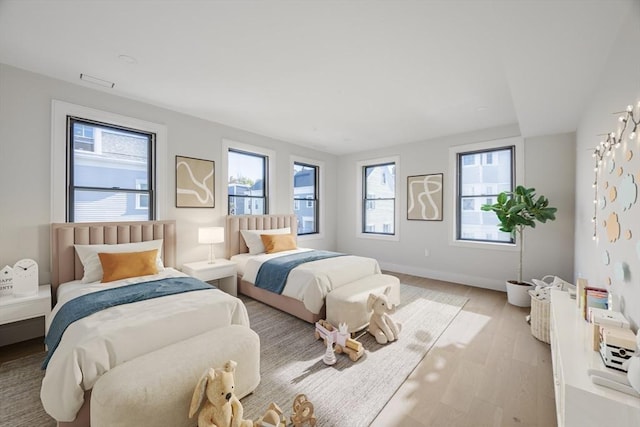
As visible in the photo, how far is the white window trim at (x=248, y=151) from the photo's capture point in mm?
4113

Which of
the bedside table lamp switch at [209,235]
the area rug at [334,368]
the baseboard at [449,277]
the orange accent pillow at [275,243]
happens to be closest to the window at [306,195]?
the orange accent pillow at [275,243]

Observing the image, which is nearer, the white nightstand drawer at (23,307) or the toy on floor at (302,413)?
the toy on floor at (302,413)

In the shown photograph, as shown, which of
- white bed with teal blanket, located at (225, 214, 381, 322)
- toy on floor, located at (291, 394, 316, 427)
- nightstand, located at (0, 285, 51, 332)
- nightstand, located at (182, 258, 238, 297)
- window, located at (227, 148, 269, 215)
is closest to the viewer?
toy on floor, located at (291, 394, 316, 427)

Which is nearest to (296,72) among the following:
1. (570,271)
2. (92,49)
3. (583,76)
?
(92,49)

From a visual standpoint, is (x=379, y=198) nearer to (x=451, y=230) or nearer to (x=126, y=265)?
(x=451, y=230)

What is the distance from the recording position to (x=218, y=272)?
3512 millimetres

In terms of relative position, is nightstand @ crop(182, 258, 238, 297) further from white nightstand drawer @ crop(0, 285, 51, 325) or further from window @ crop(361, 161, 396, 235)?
window @ crop(361, 161, 396, 235)

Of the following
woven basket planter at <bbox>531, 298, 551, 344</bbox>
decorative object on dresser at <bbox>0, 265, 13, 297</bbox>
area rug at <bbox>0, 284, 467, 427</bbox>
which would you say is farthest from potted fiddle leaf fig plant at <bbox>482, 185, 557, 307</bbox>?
decorative object on dresser at <bbox>0, 265, 13, 297</bbox>

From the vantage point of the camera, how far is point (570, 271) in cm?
360

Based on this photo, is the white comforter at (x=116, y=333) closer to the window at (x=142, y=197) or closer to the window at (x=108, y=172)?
the window at (x=108, y=172)

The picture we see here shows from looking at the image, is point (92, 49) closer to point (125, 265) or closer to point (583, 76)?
point (125, 265)

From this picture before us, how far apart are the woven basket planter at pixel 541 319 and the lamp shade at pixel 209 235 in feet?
12.5

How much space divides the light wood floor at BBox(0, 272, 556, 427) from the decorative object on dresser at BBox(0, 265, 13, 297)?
22.7 inches

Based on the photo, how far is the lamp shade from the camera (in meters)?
3.58
